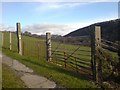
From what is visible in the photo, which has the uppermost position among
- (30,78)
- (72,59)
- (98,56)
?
(98,56)

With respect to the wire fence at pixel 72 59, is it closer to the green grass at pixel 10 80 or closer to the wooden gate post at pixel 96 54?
the wooden gate post at pixel 96 54

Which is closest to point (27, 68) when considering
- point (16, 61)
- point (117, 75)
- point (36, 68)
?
point (36, 68)

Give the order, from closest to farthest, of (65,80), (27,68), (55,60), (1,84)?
(1,84)
(65,80)
(27,68)
(55,60)

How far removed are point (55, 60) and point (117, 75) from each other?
5737mm

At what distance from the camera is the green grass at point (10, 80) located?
827 cm

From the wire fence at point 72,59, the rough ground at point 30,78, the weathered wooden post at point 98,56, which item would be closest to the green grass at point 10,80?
the rough ground at point 30,78

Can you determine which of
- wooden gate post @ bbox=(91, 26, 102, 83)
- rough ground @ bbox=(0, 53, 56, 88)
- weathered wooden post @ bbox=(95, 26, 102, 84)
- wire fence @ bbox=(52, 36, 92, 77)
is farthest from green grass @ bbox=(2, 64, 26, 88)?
wire fence @ bbox=(52, 36, 92, 77)

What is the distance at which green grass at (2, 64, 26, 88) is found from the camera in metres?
8.27

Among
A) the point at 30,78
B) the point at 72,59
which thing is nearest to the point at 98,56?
the point at 30,78

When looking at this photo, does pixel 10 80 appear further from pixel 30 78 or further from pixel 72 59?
pixel 72 59

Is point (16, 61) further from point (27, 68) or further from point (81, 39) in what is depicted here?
point (81, 39)

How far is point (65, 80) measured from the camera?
9289 millimetres

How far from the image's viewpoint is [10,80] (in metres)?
8.80

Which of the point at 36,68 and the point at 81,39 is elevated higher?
the point at 81,39
